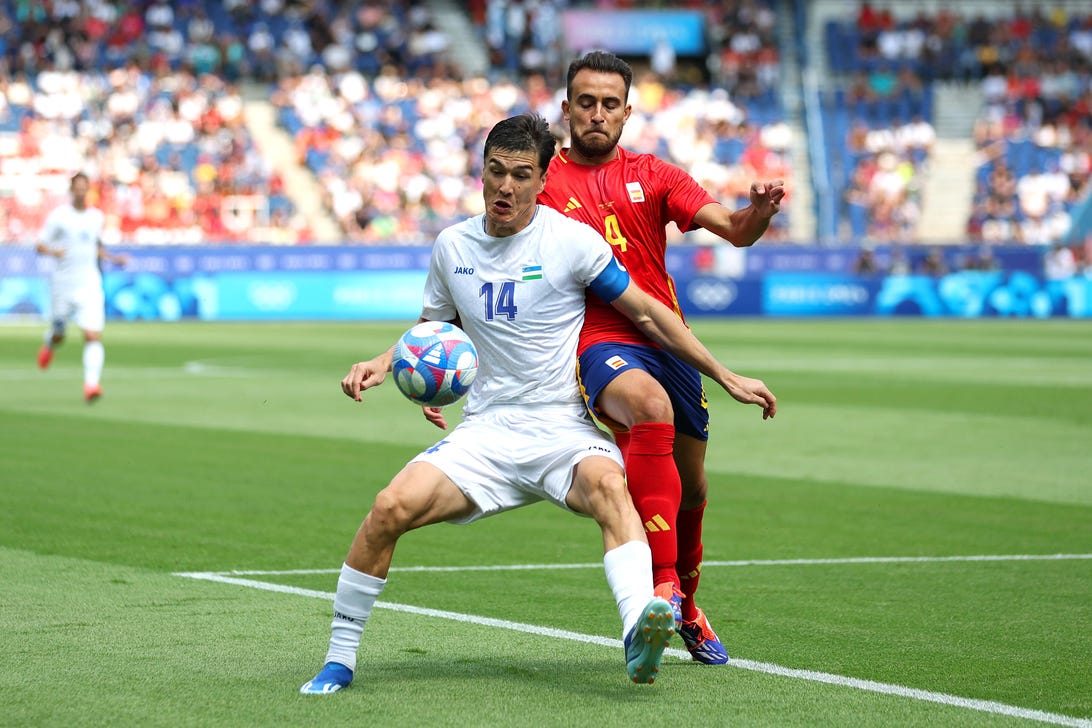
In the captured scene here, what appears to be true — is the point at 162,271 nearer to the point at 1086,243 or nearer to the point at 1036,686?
the point at 1086,243

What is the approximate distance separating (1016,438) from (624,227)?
9.13 metres

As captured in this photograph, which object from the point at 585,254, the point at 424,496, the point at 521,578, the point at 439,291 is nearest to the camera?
the point at 424,496

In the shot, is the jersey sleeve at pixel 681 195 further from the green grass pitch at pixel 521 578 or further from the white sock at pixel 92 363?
the white sock at pixel 92 363

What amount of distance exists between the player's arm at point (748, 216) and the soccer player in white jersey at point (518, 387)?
52cm

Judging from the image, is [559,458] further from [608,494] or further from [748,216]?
[748,216]

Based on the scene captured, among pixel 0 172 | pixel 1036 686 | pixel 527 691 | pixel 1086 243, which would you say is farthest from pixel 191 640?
pixel 1086 243

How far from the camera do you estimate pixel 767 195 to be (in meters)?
5.88

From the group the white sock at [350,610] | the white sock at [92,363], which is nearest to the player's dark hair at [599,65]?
the white sock at [350,610]

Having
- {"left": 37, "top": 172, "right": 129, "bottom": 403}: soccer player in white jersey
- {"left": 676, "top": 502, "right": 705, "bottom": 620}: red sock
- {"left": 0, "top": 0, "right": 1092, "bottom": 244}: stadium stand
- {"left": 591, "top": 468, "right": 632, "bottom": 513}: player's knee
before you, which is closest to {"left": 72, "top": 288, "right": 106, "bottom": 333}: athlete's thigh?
{"left": 37, "top": 172, "right": 129, "bottom": 403}: soccer player in white jersey

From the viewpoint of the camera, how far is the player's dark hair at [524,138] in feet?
18.0

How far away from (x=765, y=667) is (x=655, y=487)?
2.56 ft

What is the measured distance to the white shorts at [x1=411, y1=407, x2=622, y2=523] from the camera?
5.51 metres

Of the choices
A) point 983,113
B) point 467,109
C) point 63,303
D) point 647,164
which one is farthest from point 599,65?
point 983,113

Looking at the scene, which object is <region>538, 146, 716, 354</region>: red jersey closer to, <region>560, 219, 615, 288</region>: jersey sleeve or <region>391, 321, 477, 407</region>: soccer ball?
<region>560, 219, 615, 288</region>: jersey sleeve
